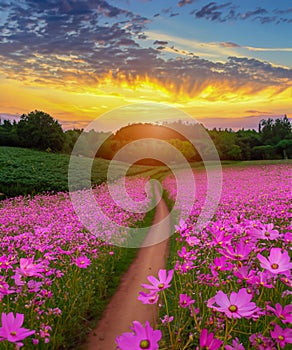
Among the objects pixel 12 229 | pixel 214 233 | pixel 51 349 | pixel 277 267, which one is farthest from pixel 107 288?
pixel 277 267

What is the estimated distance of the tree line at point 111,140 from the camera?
51481 mm

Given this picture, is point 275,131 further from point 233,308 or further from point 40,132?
point 233,308

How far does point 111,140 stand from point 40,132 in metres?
17.5

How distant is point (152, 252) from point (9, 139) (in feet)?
158

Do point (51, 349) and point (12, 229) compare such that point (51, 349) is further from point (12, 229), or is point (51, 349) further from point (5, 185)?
point (5, 185)

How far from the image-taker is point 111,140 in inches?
2591

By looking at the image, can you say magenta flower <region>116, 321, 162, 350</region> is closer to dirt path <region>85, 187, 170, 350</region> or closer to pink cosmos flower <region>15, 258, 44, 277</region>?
pink cosmos flower <region>15, 258, 44, 277</region>

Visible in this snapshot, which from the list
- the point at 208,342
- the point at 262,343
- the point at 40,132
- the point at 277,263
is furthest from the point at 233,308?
the point at 40,132

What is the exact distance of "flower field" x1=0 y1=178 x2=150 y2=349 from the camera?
332 cm

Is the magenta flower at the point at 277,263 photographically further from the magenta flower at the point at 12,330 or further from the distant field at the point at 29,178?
the distant field at the point at 29,178

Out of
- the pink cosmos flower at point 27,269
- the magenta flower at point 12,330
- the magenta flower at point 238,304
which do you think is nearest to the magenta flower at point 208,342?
the magenta flower at point 238,304

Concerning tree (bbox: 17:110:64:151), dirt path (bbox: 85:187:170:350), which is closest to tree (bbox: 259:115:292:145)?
tree (bbox: 17:110:64:151)

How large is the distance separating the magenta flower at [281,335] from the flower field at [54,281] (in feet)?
4.48

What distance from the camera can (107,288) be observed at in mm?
7254
